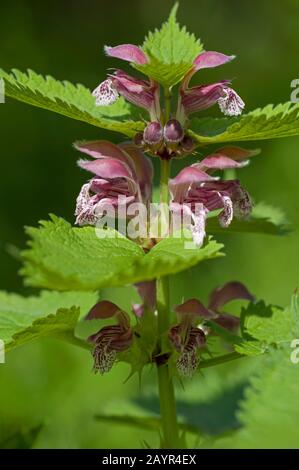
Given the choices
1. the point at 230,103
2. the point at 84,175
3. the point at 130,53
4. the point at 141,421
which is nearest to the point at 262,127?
the point at 230,103

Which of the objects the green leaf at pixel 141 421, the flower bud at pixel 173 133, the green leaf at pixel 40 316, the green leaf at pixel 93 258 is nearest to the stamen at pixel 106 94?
the flower bud at pixel 173 133

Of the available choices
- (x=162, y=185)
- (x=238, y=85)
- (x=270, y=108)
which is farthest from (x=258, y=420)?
(x=238, y=85)

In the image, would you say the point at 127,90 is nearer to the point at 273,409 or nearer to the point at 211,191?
the point at 211,191

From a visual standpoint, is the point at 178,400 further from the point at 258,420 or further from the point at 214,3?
the point at 214,3

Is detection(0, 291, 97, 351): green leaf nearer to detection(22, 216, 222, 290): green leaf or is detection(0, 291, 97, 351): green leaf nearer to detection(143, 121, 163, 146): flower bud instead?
detection(22, 216, 222, 290): green leaf

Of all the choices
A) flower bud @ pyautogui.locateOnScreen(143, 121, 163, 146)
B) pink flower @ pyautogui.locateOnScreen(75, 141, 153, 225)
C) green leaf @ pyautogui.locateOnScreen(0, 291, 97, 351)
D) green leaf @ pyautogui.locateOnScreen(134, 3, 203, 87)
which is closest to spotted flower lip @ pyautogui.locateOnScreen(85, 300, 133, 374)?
green leaf @ pyautogui.locateOnScreen(0, 291, 97, 351)

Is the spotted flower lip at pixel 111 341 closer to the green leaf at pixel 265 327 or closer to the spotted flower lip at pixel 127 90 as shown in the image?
the green leaf at pixel 265 327

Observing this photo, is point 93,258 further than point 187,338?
No
